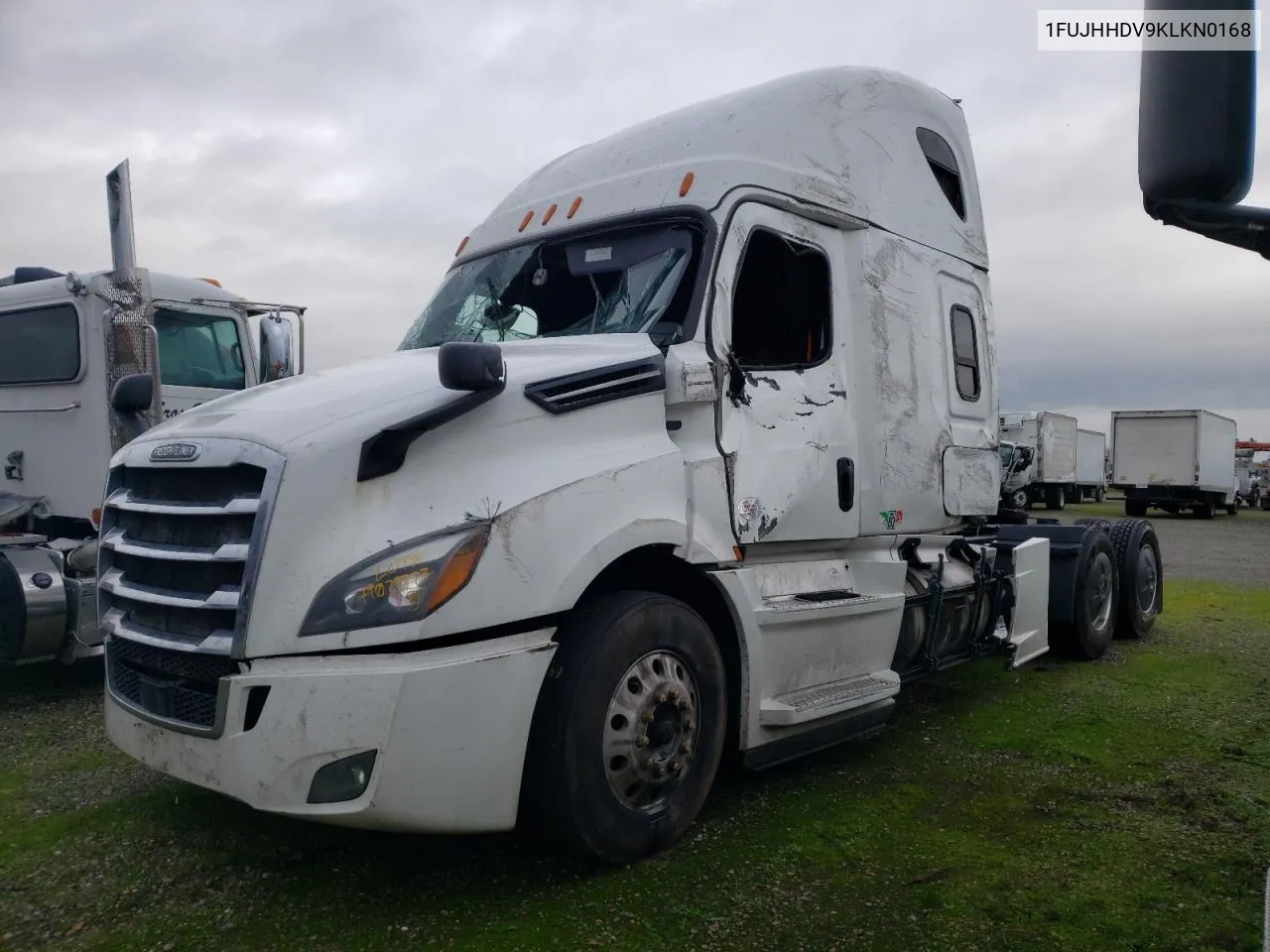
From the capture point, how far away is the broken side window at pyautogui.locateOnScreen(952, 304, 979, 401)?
6504mm

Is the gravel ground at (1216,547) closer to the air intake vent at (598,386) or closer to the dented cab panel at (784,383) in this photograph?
the dented cab panel at (784,383)

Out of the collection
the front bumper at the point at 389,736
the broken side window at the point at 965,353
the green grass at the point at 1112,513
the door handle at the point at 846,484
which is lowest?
the green grass at the point at 1112,513

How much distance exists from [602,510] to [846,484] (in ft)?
6.20

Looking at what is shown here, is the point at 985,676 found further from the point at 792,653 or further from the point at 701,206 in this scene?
the point at 701,206

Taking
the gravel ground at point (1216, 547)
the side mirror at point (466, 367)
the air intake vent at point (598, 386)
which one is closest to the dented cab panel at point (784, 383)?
the air intake vent at point (598, 386)

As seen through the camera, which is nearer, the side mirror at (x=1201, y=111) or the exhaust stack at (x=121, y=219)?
the side mirror at (x=1201, y=111)

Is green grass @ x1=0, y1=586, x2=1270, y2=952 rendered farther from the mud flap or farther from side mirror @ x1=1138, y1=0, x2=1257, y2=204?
side mirror @ x1=1138, y1=0, x2=1257, y2=204

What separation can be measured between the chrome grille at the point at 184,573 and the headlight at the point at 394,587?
29cm

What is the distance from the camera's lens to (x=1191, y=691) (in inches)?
273

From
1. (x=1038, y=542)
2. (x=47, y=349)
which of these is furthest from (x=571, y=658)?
(x=47, y=349)

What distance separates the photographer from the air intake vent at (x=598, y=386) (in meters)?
3.85

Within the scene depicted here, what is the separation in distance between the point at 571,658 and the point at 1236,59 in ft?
8.81

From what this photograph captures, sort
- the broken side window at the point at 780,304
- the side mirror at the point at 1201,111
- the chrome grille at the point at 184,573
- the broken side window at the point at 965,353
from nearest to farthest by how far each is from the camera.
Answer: the side mirror at the point at 1201,111 → the chrome grille at the point at 184,573 → the broken side window at the point at 780,304 → the broken side window at the point at 965,353

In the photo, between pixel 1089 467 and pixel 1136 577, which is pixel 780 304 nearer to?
pixel 1136 577
